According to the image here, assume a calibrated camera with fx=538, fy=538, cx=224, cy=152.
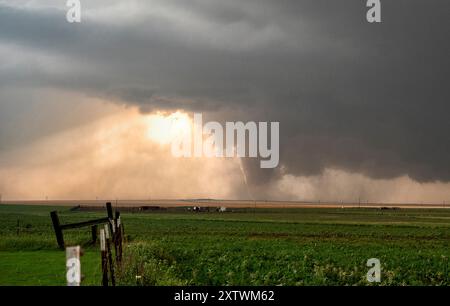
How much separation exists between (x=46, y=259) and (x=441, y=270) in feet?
73.1

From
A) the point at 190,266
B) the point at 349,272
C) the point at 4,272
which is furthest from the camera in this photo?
the point at 190,266

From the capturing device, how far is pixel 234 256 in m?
33.9

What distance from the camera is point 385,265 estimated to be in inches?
1195

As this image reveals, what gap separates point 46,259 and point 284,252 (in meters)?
15.2

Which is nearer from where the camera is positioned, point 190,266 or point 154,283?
point 154,283

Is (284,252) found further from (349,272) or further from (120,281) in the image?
(120,281)
